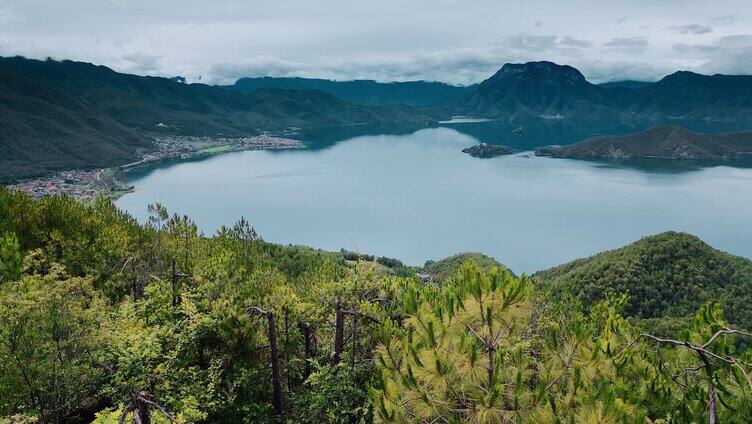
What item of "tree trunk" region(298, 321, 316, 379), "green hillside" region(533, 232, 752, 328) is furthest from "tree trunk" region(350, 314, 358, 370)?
"green hillside" region(533, 232, 752, 328)

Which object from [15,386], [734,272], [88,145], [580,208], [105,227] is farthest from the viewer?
[88,145]

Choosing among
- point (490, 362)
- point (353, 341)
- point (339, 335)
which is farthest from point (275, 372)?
point (490, 362)

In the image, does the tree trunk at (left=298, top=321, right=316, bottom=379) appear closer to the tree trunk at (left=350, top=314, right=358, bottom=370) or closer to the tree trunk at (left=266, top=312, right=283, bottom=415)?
the tree trunk at (left=266, top=312, right=283, bottom=415)

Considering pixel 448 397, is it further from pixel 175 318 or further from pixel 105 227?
pixel 105 227

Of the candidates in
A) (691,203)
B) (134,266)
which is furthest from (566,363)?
(691,203)

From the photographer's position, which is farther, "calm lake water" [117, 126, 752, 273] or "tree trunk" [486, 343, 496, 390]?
"calm lake water" [117, 126, 752, 273]

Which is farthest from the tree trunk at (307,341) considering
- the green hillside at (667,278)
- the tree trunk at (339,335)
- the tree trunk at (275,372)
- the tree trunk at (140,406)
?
the green hillside at (667,278)
